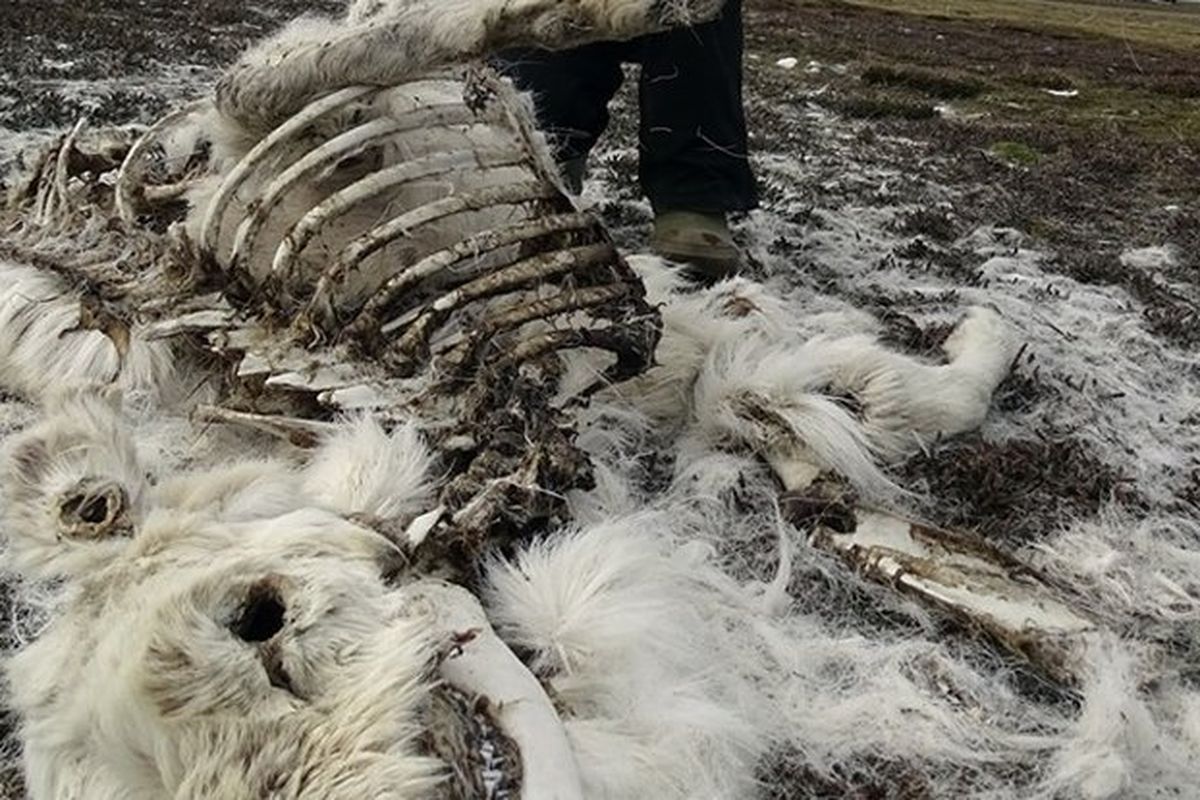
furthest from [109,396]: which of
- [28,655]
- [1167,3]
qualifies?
[1167,3]

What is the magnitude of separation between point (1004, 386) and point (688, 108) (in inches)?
62.0

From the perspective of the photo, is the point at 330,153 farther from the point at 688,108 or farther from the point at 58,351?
the point at 688,108

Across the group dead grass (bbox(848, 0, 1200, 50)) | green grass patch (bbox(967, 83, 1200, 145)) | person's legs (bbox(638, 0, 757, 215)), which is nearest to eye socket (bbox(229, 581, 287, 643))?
person's legs (bbox(638, 0, 757, 215))

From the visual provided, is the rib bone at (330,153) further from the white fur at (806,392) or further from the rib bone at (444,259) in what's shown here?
the white fur at (806,392)

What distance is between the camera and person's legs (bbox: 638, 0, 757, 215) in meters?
4.42

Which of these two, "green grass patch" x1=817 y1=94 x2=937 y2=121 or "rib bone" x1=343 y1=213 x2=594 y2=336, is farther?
"green grass patch" x1=817 y1=94 x2=937 y2=121

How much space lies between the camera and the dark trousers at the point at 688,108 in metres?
4.41

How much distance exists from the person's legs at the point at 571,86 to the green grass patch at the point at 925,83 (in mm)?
7218

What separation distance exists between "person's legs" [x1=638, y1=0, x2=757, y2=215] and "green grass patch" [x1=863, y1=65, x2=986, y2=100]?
7.40m

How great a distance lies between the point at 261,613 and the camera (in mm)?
1974

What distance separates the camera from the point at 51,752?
1.94 metres

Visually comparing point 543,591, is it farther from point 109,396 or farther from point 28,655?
point 109,396

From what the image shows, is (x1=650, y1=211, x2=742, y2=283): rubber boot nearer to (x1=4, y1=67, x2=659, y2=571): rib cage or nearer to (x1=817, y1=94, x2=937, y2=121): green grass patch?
(x1=4, y1=67, x2=659, y2=571): rib cage

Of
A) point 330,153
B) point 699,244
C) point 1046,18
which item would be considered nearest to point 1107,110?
point 699,244
